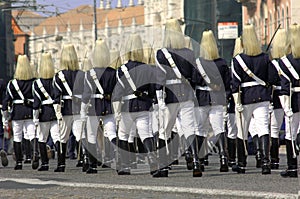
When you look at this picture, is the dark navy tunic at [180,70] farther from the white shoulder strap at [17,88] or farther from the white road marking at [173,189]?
the white shoulder strap at [17,88]

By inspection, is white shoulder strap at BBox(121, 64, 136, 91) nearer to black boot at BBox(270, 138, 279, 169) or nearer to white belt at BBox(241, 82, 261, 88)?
white belt at BBox(241, 82, 261, 88)

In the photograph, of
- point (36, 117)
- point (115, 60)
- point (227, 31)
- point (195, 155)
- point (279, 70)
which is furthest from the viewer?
point (227, 31)

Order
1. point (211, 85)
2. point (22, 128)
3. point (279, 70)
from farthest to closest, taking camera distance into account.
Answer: point (22, 128) < point (211, 85) < point (279, 70)

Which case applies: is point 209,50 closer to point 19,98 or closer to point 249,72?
point 249,72

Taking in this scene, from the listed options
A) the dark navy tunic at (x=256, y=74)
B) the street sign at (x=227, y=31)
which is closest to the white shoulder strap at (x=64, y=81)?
the dark navy tunic at (x=256, y=74)

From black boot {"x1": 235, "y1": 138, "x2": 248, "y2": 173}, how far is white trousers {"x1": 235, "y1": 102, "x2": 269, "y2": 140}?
0.84 feet

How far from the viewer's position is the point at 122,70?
1773 cm

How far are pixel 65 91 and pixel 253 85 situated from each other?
4.24m

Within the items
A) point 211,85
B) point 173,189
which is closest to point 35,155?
point 211,85

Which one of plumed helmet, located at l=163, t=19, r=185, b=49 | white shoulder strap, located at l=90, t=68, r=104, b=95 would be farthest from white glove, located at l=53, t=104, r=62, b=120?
plumed helmet, located at l=163, t=19, r=185, b=49

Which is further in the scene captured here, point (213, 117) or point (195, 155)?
point (213, 117)

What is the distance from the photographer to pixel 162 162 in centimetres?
1702

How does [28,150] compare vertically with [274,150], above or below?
below

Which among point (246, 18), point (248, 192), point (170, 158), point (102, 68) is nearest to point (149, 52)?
point (102, 68)
